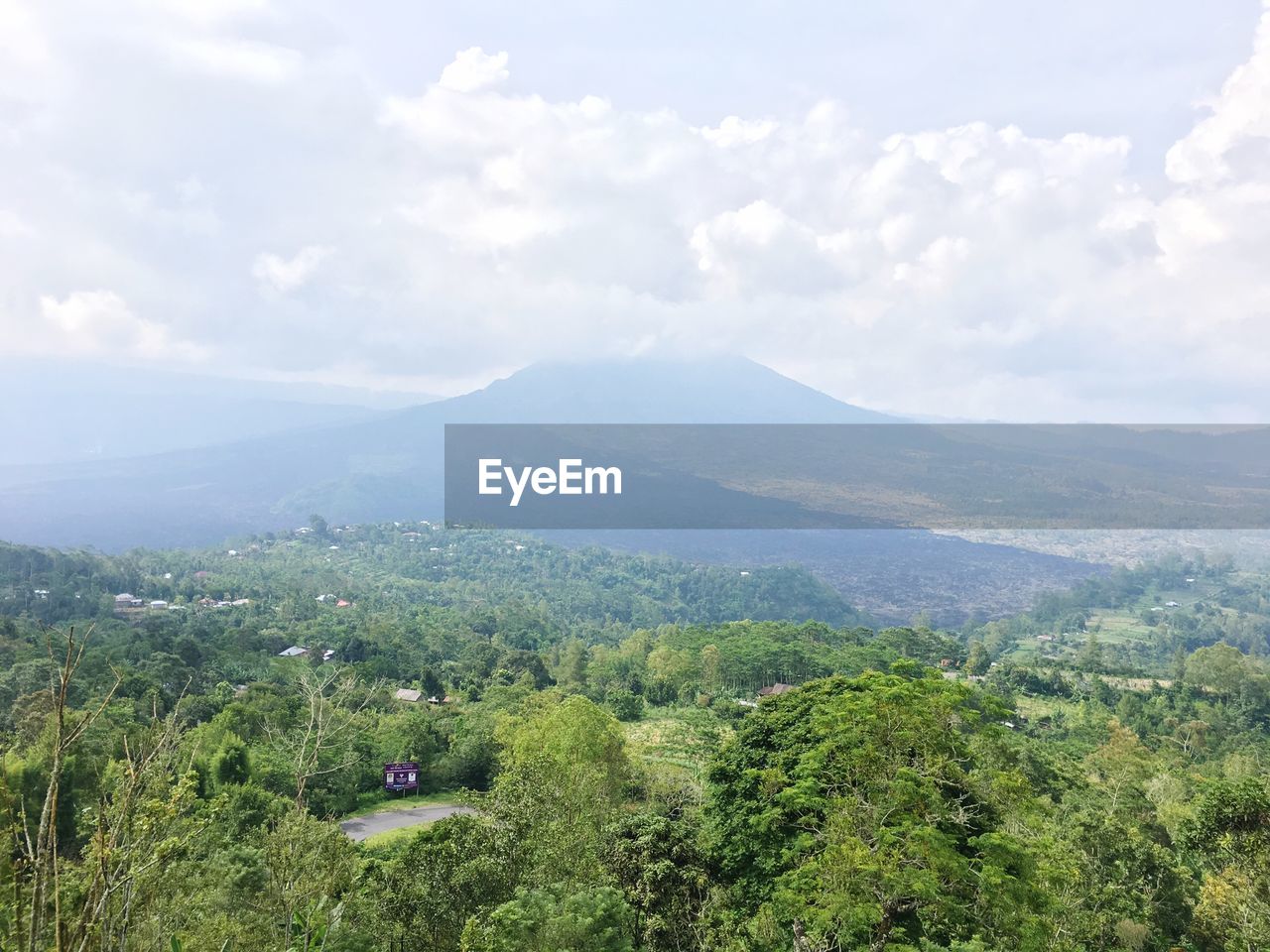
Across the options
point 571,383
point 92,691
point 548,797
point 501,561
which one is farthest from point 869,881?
point 571,383

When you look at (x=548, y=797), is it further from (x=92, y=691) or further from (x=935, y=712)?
(x=92, y=691)

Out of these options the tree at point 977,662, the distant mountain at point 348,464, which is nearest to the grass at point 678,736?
the tree at point 977,662

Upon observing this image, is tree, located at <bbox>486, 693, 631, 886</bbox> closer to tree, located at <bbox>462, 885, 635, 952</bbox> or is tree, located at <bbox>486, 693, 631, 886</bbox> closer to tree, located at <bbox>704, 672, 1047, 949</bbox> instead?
tree, located at <bbox>462, 885, 635, 952</bbox>

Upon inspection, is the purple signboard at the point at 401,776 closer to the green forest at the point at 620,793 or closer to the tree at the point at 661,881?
the green forest at the point at 620,793

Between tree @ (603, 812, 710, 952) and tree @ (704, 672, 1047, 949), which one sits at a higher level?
tree @ (704, 672, 1047, 949)

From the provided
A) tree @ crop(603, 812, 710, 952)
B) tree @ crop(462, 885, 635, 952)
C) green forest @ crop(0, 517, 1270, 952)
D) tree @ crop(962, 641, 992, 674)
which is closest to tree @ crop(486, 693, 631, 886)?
green forest @ crop(0, 517, 1270, 952)
